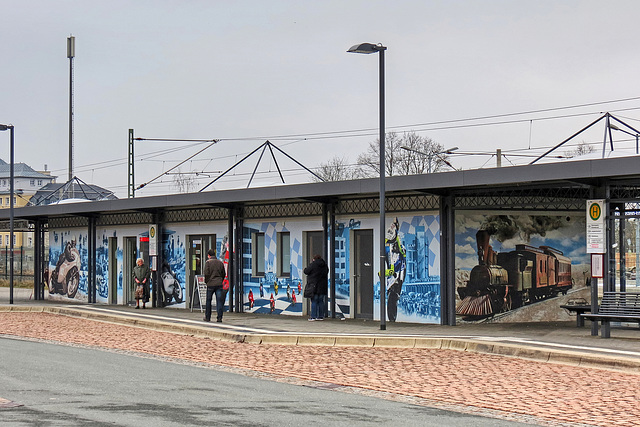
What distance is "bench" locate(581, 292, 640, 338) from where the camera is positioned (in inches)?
657

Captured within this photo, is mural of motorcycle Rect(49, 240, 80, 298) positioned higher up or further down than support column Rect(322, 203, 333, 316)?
further down

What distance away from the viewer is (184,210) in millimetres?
28234

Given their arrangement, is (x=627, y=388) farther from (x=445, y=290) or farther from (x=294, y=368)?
(x=445, y=290)

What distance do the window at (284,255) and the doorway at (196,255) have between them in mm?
3094

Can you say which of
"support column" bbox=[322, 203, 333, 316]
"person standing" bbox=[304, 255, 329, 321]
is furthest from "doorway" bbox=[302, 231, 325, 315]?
"person standing" bbox=[304, 255, 329, 321]

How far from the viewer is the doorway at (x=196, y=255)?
27.4 metres

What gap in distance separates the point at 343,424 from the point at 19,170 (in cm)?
16127

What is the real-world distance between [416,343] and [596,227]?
4.08 m

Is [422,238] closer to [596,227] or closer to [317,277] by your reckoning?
[317,277]

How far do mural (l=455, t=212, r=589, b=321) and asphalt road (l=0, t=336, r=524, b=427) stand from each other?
8.45 meters

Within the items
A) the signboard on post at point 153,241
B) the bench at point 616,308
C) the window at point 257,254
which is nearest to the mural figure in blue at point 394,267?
the window at point 257,254

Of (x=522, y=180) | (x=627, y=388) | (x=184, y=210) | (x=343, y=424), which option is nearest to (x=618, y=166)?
(x=522, y=180)

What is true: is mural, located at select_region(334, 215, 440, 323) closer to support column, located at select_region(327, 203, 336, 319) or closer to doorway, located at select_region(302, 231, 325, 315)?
support column, located at select_region(327, 203, 336, 319)

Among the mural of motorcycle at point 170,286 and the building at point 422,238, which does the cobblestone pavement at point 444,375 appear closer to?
the building at point 422,238
